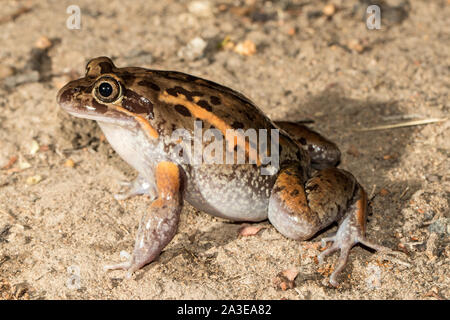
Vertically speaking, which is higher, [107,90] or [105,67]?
[105,67]

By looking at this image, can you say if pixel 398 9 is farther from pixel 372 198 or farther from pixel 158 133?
pixel 158 133

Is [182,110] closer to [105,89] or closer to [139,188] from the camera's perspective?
[105,89]

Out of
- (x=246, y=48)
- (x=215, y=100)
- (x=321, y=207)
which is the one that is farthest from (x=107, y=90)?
(x=246, y=48)

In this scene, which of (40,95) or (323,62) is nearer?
(40,95)

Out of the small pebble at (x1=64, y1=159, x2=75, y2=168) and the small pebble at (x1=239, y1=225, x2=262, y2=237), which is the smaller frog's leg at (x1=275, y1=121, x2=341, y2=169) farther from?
the small pebble at (x1=64, y1=159, x2=75, y2=168)

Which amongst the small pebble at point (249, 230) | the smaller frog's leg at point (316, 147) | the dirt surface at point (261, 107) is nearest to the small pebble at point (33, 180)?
the dirt surface at point (261, 107)

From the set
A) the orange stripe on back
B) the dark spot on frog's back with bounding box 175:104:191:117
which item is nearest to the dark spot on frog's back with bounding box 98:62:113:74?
the orange stripe on back
